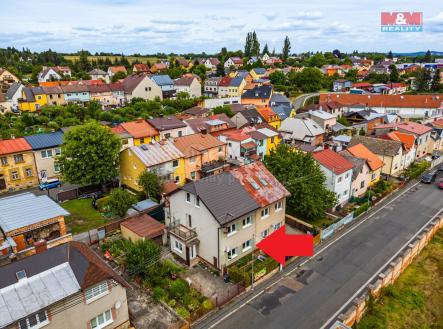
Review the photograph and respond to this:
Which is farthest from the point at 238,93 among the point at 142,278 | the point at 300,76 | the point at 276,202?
the point at 142,278

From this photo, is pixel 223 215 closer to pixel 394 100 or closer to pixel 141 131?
pixel 141 131

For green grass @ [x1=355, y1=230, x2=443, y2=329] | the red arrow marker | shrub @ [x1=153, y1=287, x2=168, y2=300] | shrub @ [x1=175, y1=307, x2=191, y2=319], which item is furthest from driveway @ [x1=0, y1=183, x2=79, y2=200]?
green grass @ [x1=355, y1=230, x2=443, y2=329]

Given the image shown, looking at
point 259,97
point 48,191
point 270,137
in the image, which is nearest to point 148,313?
point 48,191

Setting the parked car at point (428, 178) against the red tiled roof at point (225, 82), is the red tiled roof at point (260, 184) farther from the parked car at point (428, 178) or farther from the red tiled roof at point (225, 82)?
the red tiled roof at point (225, 82)

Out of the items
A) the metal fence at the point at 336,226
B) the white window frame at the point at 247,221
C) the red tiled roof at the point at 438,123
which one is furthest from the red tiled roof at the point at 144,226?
the red tiled roof at the point at 438,123

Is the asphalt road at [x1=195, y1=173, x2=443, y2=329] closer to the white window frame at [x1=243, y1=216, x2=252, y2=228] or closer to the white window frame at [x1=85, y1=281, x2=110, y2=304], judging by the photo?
the white window frame at [x1=243, y1=216, x2=252, y2=228]
